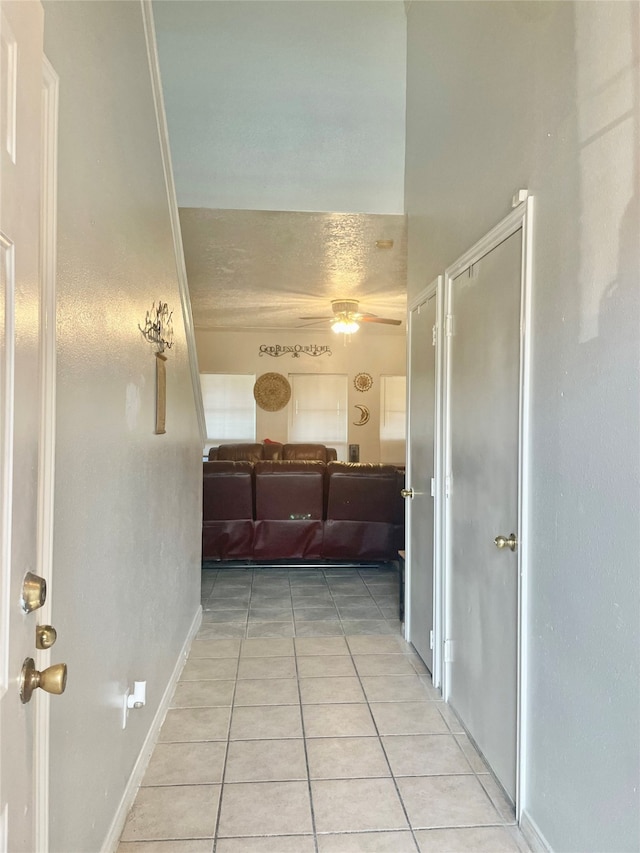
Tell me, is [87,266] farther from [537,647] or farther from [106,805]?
[537,647]

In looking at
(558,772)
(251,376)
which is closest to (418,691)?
(558,772)

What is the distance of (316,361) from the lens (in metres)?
8.45

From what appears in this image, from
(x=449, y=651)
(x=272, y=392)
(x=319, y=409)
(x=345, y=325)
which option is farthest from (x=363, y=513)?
(x=272, y=392)

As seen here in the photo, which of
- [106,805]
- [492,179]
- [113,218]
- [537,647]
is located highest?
[492,179]

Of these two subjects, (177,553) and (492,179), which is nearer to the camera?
(492,179)

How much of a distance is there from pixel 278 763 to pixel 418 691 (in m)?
0.88

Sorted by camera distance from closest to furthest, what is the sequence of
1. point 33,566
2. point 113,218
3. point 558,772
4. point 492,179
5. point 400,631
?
point 33,566 → point 558,772 → point 113,218 → point 492,179 → point 400,631

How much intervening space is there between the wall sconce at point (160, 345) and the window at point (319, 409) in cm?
600

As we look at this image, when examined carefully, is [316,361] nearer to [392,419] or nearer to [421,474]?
[392,419]

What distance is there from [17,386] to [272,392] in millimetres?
7590

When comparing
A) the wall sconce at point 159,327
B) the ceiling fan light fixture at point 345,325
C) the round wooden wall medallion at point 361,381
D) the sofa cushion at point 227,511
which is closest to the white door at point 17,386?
the wall sconce at point 159,327

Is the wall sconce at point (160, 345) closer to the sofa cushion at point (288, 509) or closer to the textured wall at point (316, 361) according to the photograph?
the sofa cushion at point (288, 509)

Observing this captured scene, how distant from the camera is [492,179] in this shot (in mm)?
2010

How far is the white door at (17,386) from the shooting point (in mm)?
743
